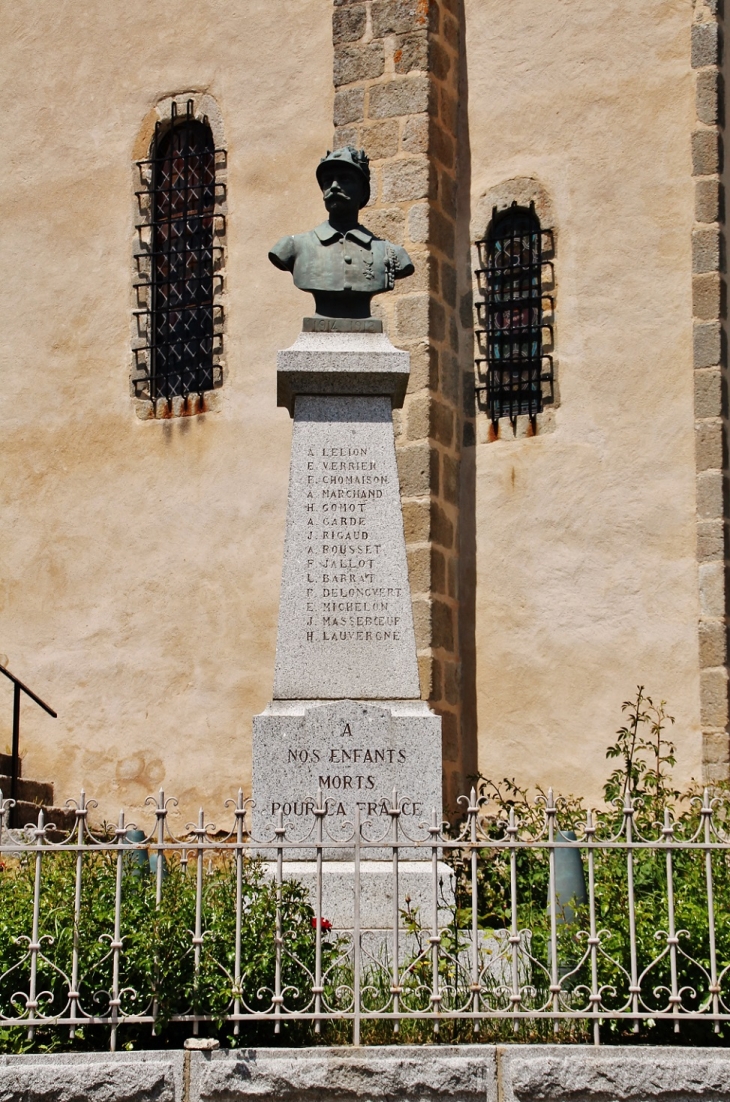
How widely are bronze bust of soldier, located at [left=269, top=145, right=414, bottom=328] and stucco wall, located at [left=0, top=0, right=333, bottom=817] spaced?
4.33 metres

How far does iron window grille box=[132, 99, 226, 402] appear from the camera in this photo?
1335cm

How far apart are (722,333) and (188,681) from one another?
456 cm

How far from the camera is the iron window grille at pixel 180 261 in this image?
13.4m

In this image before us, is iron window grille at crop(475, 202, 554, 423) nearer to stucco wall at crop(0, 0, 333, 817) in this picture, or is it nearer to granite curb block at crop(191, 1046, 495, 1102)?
stucco wall at crop(0, 0, 333, 817)

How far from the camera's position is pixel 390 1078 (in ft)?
18.8

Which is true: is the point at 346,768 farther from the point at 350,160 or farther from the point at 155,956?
the point at 350,160

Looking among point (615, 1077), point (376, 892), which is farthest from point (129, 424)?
point (615, 1077)

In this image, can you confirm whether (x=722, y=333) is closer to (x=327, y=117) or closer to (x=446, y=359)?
(x=446, y=359)

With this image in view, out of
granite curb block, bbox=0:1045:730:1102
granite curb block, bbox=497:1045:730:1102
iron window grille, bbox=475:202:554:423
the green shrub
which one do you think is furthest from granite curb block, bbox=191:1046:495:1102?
iron window grille, bbox=475:202:554:423

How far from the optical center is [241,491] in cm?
1276

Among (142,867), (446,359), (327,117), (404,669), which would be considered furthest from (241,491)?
(142,867)

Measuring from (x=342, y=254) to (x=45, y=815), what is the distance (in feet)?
16.2

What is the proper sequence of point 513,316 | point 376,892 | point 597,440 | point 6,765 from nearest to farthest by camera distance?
1. point 376,892
2. point 597,440
3. point 513,316
4. point 6,765

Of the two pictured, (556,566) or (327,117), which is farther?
(327,117)
